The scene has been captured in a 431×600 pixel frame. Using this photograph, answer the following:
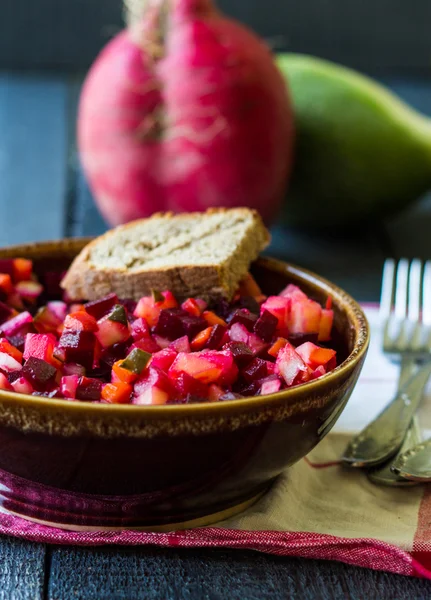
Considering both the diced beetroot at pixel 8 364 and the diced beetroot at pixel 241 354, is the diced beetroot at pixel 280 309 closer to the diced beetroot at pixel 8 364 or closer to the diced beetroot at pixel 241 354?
the diced beetroot at pixel 241 354

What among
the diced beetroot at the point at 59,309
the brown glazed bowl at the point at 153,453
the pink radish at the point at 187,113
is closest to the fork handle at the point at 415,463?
the brown glazed bowl at the point at 153,453

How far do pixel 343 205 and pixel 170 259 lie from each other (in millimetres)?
1069

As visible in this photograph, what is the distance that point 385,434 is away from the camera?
146cm

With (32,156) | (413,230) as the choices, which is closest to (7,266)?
(413,230)

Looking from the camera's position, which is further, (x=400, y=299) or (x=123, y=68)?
(x=123, y=68)

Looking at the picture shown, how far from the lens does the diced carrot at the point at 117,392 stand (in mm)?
1193

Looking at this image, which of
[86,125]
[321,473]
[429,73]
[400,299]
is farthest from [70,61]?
[321,473]

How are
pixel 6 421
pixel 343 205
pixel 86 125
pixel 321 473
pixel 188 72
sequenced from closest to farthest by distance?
pixel 6 421 → pixel 321 473 → pixel 188 72 → pixel 86 125 → pixel 343 205

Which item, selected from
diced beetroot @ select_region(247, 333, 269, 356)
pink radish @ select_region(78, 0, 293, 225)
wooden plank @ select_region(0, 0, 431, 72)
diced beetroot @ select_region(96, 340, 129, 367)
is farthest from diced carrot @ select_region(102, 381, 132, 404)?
wooden plank @ select_region(0, 0, 431, 72)

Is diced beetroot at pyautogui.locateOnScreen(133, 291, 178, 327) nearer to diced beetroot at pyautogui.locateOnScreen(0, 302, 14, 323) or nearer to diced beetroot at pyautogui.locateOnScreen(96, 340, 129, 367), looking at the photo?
diced beetroot at pyautogui.locateOnScreen(96, 340, 129, 367)

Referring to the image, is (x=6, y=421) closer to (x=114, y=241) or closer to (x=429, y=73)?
(x=114, y=241)

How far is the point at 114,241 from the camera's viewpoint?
168cm

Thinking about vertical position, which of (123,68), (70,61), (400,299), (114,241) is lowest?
(70,61)

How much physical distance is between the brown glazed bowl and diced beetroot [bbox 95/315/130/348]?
0.24 m
